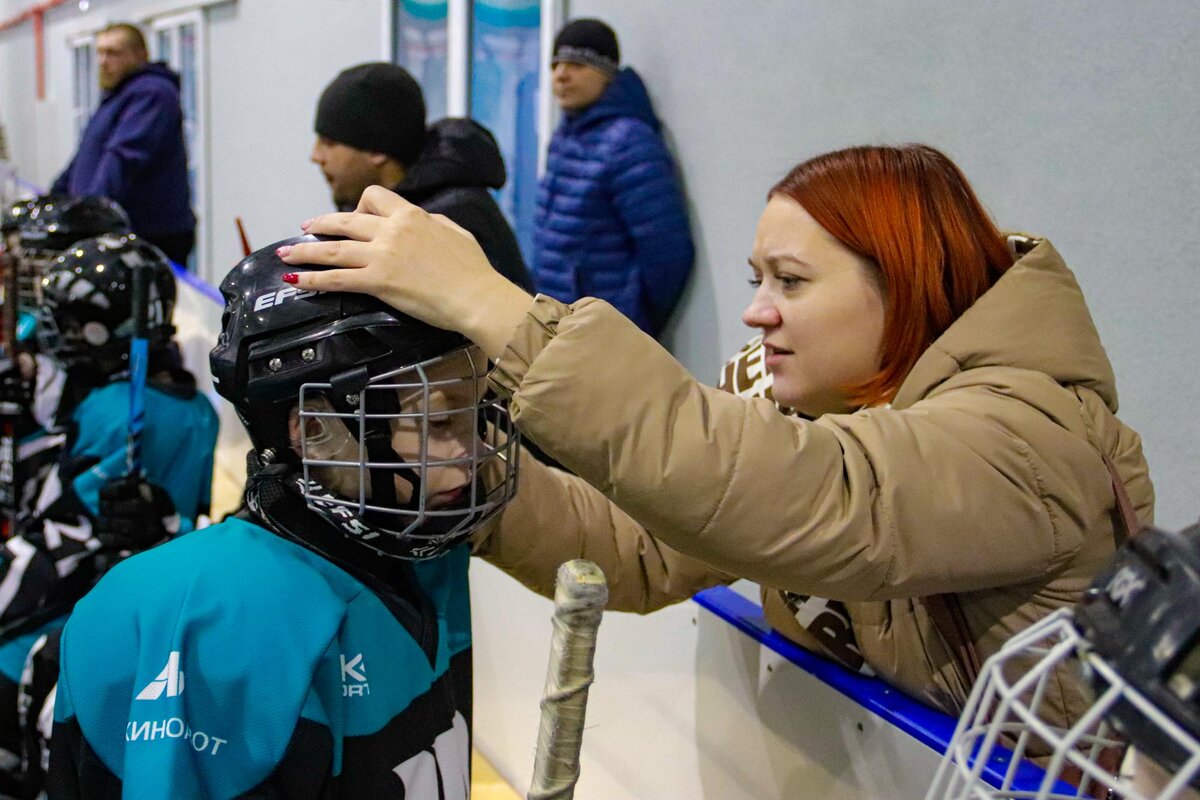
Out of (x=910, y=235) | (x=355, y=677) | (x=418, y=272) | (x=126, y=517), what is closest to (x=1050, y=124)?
(x=910, y=235)

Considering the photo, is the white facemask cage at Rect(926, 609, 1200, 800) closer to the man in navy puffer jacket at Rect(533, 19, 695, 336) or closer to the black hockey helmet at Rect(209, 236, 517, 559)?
the black hockey helmet at Rect(209, 236, 517, 559)

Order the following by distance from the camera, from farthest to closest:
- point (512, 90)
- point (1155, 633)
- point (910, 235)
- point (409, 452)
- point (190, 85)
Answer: point (190, 85) → point (512, 90) → point (910, 235) → point (409, 452) → point (1155, 633)

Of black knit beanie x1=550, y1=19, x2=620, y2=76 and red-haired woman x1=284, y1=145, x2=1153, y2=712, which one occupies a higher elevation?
black knit beanie x1=550, y1=19, x2=620, y2=76

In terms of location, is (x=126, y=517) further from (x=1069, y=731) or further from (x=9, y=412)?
(x=1069, y=731)

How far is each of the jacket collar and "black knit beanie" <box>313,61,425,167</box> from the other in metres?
1.84

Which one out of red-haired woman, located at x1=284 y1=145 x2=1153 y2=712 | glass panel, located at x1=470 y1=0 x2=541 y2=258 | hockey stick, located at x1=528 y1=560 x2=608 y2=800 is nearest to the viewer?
hockey stick, located at x1=528 y1=560 x2=608 y2=800

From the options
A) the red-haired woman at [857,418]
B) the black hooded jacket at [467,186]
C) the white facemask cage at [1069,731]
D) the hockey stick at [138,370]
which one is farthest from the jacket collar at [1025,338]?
the hockey stick at [138,370]

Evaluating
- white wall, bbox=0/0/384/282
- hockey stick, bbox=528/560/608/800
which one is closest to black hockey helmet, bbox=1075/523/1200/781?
hockey stick, bbox=528/560/608/800

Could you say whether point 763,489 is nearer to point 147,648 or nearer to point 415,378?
point 415,378

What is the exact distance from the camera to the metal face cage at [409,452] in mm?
1141

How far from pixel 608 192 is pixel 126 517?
1.82 m

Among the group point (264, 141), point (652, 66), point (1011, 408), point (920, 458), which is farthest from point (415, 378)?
point (264, 141)

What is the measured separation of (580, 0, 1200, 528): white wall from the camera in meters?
2.11

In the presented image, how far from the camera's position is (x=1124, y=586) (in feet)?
1.97
